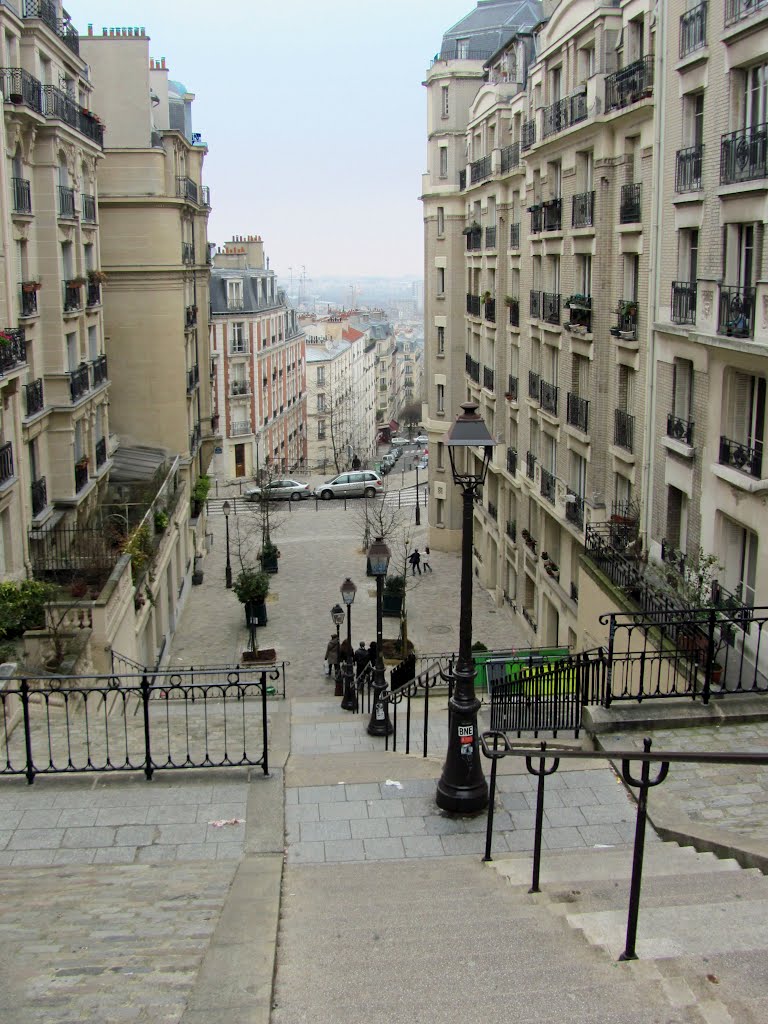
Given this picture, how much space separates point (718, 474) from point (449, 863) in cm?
918

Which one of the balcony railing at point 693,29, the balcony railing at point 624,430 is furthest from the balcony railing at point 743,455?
the balcony railing at point 693,29

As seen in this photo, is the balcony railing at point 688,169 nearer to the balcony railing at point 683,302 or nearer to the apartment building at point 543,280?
the balcony railing at point 683,302

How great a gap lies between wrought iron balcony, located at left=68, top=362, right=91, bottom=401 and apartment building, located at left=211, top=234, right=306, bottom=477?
32.3 meters

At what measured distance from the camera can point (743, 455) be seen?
52.0 feet

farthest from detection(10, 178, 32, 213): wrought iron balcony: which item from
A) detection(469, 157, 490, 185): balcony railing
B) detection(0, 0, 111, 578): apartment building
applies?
detection(469, 157, 490, 185): balcony railing

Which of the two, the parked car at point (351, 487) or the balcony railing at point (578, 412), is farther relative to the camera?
the parked car at point (351, 487)

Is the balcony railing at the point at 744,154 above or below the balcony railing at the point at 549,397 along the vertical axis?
above

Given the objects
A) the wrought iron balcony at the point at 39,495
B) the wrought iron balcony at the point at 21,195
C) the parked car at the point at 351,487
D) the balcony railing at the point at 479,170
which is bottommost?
the parked car at the point at 351,487

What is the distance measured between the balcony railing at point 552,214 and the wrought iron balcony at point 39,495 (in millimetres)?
14322

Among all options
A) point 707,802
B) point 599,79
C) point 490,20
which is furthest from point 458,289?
point 707,802

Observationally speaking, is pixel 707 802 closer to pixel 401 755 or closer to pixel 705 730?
pixel 705 730

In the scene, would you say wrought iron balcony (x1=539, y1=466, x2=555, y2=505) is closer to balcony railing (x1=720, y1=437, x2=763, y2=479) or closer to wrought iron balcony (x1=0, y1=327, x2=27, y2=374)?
balcony railing (x1=720, y1=437, x2=763, y2=479)

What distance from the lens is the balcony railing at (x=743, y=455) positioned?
1547cm

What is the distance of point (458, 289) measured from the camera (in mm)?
41281
